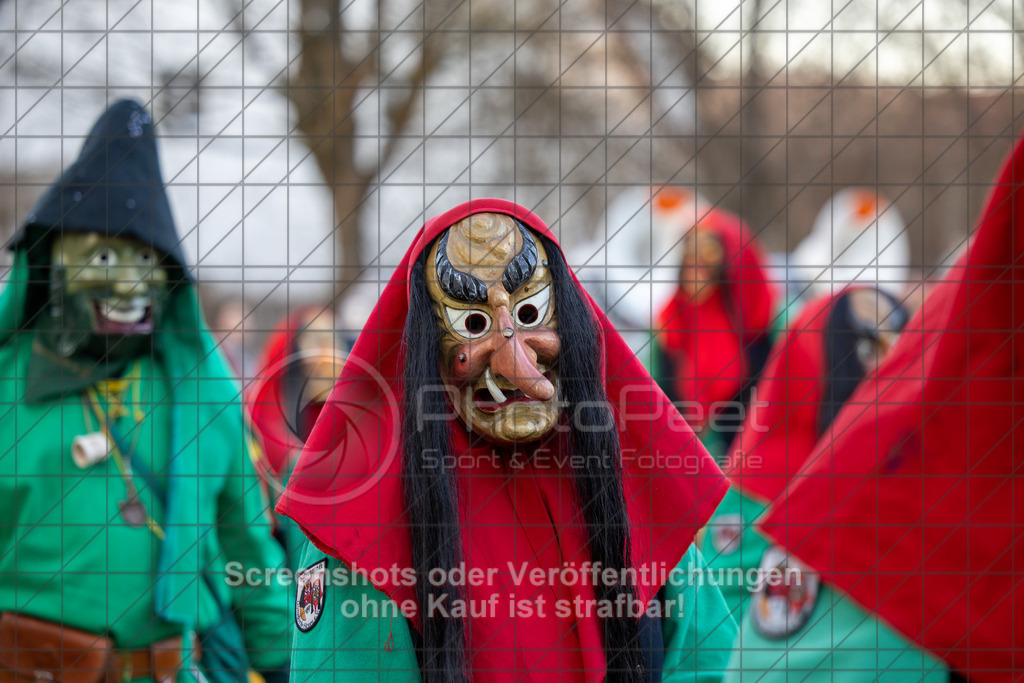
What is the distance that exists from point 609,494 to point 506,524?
0.18 metres

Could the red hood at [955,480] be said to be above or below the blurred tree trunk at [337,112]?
below

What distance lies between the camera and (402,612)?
5.67ft

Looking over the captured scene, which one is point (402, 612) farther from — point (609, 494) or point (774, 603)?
point (774, 603)

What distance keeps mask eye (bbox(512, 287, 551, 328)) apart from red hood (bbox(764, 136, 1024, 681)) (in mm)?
635

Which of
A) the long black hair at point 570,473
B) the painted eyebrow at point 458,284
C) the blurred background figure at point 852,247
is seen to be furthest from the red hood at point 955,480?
the blurred background figure at point 852,247

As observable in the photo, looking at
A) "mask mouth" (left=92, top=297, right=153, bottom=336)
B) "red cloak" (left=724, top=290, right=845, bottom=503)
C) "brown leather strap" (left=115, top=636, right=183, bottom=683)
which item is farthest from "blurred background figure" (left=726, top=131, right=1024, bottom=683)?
"mask mouth" (left=92, top=297, right=153, bottom=336)

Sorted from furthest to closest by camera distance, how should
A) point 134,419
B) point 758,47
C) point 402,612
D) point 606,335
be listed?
1. point 758,47
2. point 134,419
3. point 606,335
4. point 402,612

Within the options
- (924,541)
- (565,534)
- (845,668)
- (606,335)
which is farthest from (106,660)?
(924,541)

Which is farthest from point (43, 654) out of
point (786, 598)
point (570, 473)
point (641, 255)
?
point (641, 255)

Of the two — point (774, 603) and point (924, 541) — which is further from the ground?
point (924, 541)

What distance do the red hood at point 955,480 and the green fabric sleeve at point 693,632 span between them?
33 centimetres

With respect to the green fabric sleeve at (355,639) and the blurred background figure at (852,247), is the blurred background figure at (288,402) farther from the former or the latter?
the blurred background figure at (852,247)

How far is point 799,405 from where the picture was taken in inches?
139

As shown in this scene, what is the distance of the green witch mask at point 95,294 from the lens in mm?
2658
